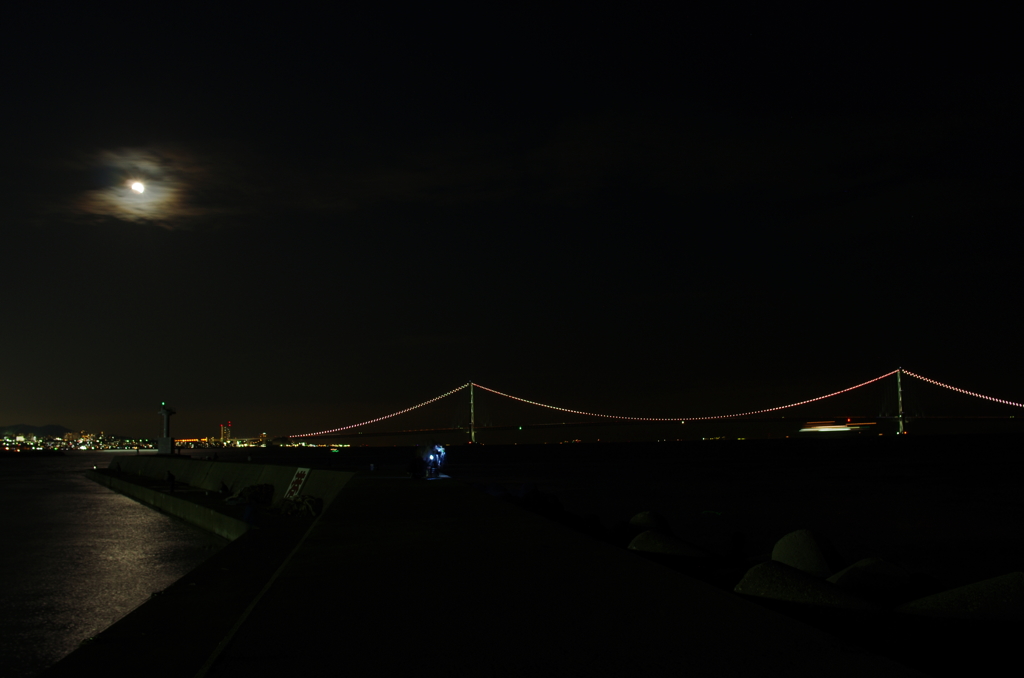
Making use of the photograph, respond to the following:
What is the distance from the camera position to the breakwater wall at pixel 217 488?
32.1 ft

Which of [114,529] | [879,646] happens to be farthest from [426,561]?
[114,529]

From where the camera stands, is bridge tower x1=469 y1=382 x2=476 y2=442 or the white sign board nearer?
the white sign board

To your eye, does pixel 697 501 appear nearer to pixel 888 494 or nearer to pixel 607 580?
pixel 888 494

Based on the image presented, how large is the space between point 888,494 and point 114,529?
21.6 meters

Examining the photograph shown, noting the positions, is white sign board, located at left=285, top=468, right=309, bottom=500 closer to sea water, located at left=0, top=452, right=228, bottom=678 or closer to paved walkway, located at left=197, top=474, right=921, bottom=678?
sea water, located at left=0, top=452, right=228, bottom=678

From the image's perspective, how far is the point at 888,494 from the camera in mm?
24047

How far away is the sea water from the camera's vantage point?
4.57m

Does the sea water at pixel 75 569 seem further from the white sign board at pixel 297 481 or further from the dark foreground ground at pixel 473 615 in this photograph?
the white sign board at pixel 297 481

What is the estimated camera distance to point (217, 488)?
15141 millimetres

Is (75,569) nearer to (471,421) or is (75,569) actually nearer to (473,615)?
(473,615)

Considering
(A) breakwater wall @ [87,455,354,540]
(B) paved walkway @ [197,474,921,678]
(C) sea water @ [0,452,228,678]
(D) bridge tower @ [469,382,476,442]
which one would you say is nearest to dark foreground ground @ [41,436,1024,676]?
(B) paved walkway @ [197,474,921,678]

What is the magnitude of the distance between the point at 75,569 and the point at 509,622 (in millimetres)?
5940

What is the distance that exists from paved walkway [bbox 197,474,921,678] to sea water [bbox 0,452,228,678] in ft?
5.04

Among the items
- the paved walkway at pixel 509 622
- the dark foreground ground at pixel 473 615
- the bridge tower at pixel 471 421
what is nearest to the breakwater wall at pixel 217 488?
the dark foreground ground at pixel 473 615
